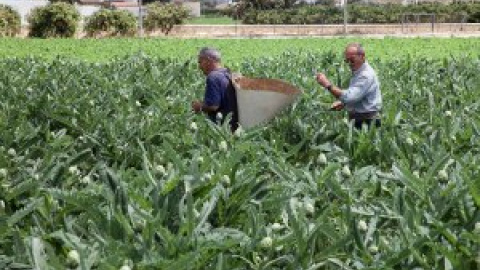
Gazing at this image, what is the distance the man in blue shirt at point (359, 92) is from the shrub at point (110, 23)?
91.5 ft

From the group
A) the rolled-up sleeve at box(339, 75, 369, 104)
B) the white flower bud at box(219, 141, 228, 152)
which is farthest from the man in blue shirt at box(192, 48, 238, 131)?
the white flower bud at box(219, 141, 228, 152)

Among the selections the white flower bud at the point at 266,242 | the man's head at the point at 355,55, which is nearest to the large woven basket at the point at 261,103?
the man's head at the point at 355,55

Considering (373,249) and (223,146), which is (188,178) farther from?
(223,146)

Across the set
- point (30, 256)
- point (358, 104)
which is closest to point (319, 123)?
point (358, 104)

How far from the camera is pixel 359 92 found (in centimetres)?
682

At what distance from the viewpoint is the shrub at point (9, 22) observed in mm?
33000

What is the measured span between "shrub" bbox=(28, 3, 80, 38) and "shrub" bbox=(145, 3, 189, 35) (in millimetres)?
4224

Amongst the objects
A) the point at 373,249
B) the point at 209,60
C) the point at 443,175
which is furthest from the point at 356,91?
the point at 373,249

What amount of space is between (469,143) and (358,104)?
1.58 m

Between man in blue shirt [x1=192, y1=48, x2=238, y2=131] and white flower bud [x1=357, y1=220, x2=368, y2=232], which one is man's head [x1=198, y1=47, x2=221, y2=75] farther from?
white flower bud [x1=357, y1=220, x2=368, y2=232]

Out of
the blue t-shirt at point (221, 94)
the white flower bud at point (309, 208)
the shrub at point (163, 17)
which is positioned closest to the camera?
the white flower bud at point (309, 208)

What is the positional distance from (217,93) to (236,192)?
3099mm

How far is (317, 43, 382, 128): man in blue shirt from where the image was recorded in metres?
6.77

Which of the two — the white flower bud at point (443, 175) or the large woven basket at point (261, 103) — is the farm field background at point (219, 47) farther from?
the white flower bud at point (443, 175)
